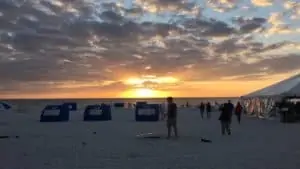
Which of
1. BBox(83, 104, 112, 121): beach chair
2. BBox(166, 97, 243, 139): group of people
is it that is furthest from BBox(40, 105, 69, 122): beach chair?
BBox(166, 97, 243, 139): group of people

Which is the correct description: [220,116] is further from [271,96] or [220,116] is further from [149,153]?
[271,96]

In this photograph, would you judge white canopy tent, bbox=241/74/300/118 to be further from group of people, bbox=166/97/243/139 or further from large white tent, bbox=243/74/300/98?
group of people, bbox=166/97/243/139

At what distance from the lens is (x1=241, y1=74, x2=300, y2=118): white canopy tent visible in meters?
36.8

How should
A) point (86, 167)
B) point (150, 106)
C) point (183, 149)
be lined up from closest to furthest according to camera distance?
point (86, 167), point (183, 149), point (150, 106)

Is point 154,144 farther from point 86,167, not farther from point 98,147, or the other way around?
point 86,167

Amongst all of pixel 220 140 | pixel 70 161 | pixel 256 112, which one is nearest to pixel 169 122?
pixel 220 140

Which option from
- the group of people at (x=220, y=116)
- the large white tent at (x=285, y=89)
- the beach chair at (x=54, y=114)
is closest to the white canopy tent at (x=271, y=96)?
the large white tent at (x=285, y=89)

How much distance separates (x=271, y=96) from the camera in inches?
1540

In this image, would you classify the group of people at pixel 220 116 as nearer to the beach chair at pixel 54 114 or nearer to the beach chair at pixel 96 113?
the beach chair at pixel 96 113

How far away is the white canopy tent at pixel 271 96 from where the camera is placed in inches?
1448

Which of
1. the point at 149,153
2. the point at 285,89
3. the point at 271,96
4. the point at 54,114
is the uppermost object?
the point at 285,89

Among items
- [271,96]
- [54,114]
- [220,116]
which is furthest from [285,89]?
[54,114]

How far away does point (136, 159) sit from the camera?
1336cm

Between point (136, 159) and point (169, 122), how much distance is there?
21.2ft
